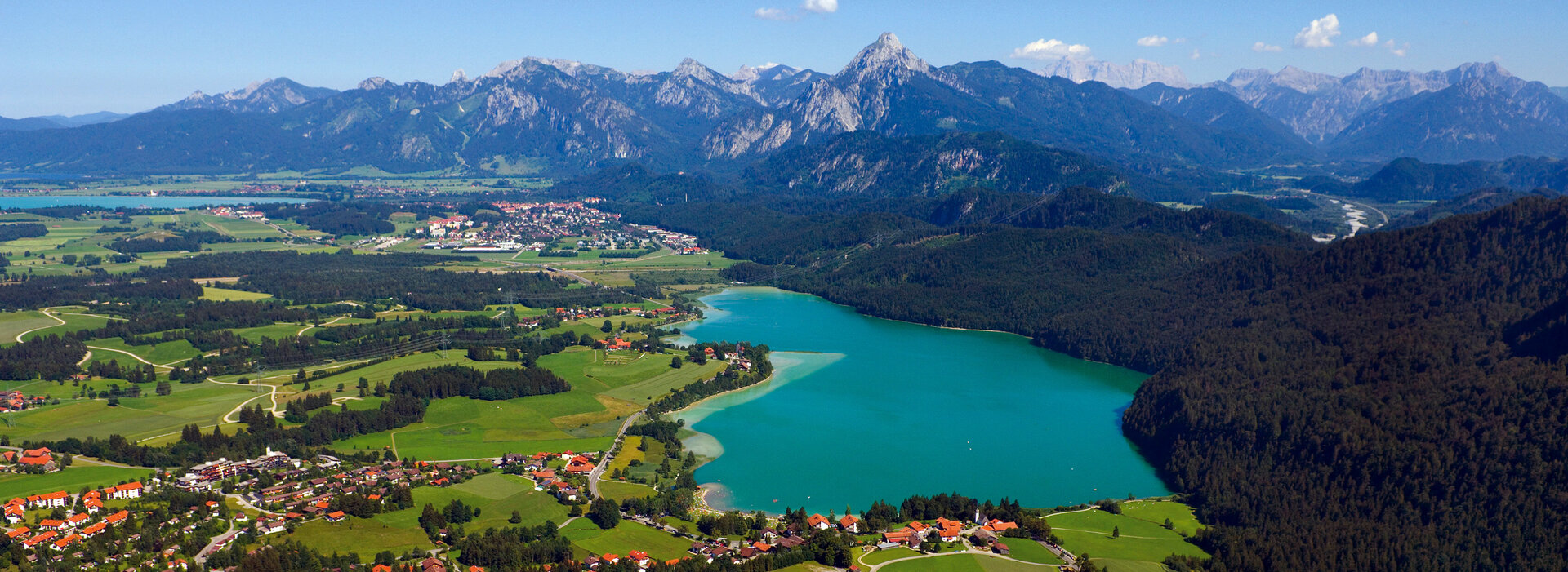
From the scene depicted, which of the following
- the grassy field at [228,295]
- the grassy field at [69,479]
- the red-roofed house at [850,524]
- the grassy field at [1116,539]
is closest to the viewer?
the grassy field at [1116,539]

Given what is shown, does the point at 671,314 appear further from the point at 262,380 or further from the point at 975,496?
the point at 975,496

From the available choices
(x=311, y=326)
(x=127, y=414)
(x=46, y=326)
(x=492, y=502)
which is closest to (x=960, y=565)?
(x=492, y=502)

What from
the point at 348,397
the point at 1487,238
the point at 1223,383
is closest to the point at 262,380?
the point at 348,397

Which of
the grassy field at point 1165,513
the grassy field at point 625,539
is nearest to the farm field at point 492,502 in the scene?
the grassy field at point 625,539

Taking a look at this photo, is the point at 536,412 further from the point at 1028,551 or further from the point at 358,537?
the point at 1028,551

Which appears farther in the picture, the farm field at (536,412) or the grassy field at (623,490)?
the farm field at (536,412)

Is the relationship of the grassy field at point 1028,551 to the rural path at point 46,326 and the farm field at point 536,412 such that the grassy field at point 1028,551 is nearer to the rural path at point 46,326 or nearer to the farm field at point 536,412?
the farm field at point 536,412
